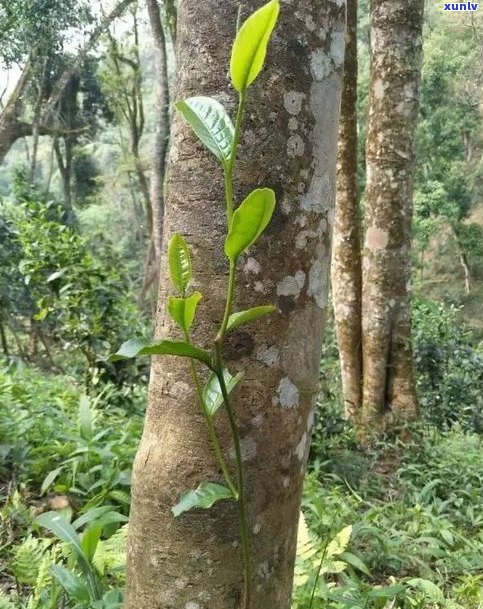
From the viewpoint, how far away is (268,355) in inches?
38.7

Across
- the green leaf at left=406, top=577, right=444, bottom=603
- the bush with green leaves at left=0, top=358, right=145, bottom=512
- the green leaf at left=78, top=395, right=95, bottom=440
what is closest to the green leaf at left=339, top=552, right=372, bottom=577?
the green leaf at left=406, top=577, right=444, bottom=603

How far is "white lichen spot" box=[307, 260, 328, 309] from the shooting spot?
3.37 ft

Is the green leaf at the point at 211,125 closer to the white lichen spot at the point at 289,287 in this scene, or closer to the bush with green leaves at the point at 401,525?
the white lichen spot at the point at 289,287

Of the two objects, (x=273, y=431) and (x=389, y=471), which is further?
(x=389, y=471)

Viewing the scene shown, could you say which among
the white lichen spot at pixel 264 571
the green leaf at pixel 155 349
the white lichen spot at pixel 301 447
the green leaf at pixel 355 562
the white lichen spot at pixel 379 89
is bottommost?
the green leaf at pixel 355 562

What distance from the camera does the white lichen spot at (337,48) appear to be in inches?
41.2

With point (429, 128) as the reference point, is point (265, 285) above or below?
below

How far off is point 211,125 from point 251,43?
0.12 meters

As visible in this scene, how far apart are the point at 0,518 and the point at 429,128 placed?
1724cm

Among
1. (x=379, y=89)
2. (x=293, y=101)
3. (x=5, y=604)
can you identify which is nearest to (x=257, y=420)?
(x=293, y=101)

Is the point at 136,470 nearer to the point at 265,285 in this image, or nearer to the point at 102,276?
the point at 265,285

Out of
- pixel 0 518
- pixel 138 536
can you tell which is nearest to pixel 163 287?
pixel 138 536

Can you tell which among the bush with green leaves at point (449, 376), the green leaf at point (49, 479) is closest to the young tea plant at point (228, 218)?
the green leaf at point (49, 479)

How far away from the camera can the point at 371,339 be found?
15.2 ft
